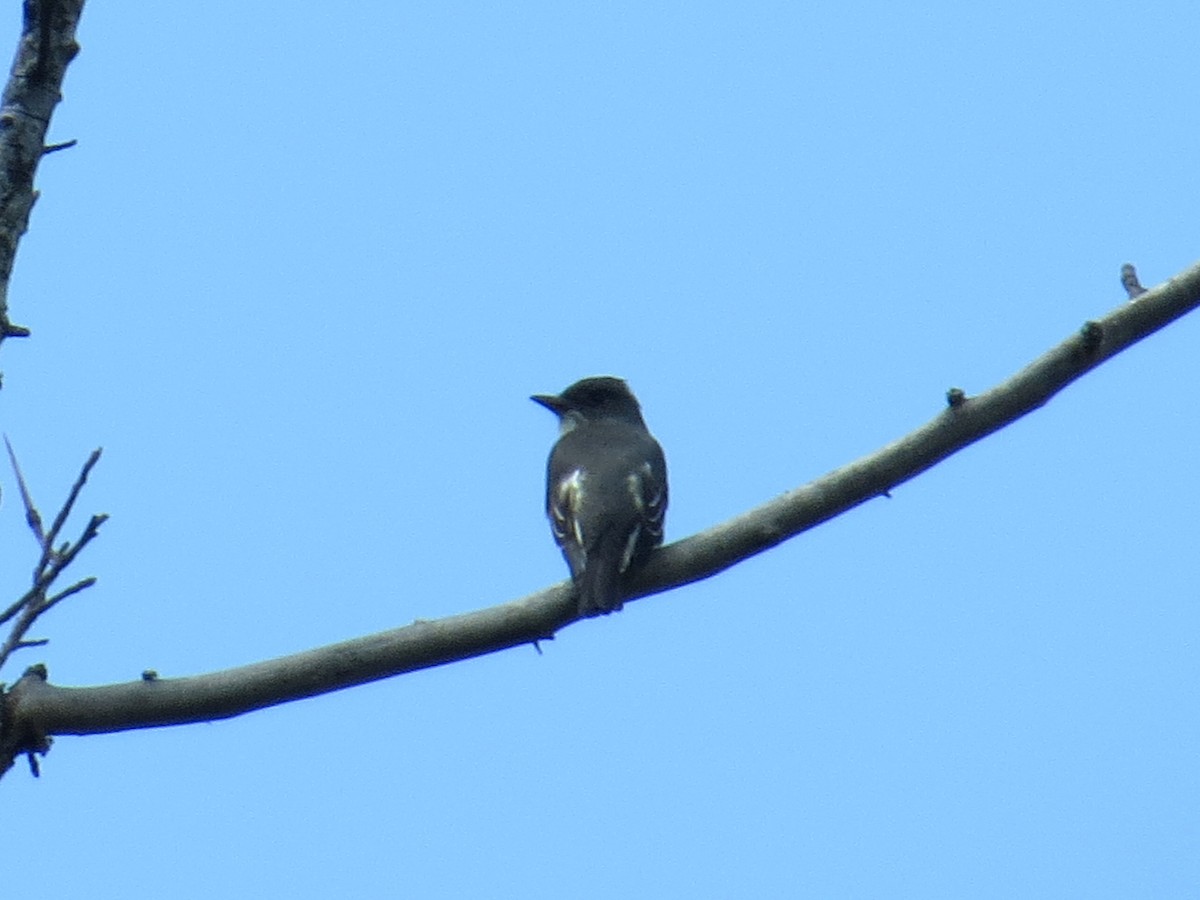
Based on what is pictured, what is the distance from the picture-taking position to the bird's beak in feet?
31.7

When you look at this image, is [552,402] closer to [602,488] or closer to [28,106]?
[602,488]

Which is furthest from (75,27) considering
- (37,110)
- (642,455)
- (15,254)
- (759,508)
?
(642,455)

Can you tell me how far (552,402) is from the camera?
31.8 feet

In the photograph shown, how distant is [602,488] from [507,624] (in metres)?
2.90

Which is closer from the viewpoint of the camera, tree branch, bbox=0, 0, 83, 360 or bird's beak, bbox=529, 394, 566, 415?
tree branch, bbox=0, 0, 83, 360

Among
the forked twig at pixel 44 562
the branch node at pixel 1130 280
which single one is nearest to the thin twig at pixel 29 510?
the forked twig at pixel 44 562

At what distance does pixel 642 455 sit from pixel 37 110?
417 centimetres

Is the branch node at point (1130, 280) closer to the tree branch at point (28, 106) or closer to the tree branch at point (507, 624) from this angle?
the tree branch at point (507, 624)

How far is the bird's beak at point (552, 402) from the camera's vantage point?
9.67 m

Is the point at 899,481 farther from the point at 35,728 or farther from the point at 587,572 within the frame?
the point at 35,728

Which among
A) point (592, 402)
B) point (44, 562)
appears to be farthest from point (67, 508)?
point (592, 402)

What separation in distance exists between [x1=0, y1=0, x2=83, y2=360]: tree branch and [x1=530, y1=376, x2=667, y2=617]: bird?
1980 mm

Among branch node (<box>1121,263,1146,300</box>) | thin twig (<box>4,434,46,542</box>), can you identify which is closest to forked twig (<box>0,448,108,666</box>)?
thin twig (<box>4,434,46,542</box>)

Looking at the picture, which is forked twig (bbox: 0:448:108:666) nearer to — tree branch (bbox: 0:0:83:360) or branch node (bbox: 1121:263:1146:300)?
tree branch (bbox: 0:0:83:360)
